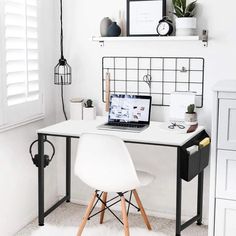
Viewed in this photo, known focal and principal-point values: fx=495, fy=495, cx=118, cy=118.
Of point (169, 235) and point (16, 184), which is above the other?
point (16, 184)

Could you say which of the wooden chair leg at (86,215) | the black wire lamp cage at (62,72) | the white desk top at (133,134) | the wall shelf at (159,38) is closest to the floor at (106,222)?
the wooden chair leg at (86,215)

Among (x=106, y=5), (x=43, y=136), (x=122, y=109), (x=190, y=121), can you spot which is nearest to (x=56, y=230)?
(x=43, y=136)

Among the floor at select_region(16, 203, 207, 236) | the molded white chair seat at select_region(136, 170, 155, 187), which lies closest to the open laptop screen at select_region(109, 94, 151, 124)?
the molded white chair seat at select_region(136, 170, 155, 187)

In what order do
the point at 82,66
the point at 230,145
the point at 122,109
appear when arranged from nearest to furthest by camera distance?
the point at 230,145, the point at 122,109, the point at 82,66

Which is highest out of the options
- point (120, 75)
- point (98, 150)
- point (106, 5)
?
point (106, 5)

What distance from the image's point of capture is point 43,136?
3369 mm

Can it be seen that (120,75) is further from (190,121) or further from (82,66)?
(190,121)

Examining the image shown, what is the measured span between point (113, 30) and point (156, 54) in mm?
350

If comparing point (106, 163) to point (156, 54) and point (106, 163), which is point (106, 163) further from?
point (156, 54)

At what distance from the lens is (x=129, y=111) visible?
11.4 feet

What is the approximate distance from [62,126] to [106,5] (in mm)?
947

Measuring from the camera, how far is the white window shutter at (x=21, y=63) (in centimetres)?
319

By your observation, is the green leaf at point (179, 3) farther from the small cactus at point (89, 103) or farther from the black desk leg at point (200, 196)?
the black desk leg at point (200, 196)

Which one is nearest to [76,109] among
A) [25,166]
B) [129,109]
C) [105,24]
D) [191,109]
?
[129,109]
